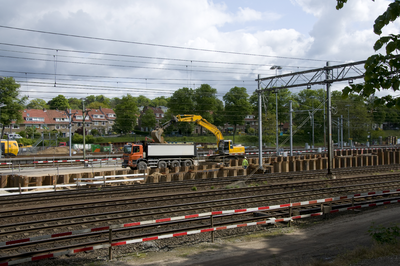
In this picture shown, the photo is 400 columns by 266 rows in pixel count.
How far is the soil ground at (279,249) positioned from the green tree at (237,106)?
66.7 metres

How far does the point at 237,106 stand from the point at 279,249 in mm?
73755

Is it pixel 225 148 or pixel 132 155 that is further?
pixel 225 148

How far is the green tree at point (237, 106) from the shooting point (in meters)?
79.7

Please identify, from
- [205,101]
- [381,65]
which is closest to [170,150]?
[381,65]

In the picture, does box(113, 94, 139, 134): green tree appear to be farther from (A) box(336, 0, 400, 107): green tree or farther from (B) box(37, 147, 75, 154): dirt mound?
(A) box(336, 0, 400, 107): green tree

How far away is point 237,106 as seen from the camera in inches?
3196

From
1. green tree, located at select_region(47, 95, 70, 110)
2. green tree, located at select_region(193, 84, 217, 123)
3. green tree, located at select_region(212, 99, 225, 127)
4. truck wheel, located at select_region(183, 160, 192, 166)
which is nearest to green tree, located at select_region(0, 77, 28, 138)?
green tree, located at select_region(193, 84, 217, 123)

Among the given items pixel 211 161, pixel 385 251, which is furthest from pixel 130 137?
pixel 385 251

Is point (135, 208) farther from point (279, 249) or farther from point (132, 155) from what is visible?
point (132, 155)

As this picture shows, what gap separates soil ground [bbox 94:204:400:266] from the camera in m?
7.57

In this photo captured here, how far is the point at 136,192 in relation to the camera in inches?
709

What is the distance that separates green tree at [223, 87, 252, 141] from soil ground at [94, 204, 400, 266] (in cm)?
6667

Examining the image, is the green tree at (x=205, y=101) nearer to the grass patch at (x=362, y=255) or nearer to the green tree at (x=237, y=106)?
the green tree at (x=237, y=106)

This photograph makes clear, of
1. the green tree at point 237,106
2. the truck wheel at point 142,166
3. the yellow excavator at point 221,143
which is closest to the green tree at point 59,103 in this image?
the green tree at point 237,106
